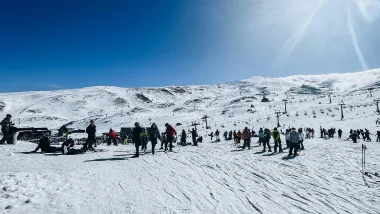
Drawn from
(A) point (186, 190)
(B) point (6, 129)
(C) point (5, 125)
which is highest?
(C) point (5, 125)

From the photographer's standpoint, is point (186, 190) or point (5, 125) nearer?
point (186, 190)

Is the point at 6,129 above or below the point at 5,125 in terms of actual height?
below

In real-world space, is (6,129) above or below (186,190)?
above

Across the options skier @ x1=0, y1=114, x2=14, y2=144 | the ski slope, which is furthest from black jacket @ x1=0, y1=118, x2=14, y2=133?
the ski slope

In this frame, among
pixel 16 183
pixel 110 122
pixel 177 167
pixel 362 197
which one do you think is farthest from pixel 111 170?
pixel 110 122

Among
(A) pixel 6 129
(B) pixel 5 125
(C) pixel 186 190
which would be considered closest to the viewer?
(C) pixel 186 190

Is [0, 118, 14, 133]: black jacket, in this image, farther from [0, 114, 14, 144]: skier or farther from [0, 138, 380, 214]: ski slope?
[0, 138, 380, 214]: ski slope

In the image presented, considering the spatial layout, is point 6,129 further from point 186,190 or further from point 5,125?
point 186,190

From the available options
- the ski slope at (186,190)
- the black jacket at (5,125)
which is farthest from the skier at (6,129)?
the ski slope at (186,190)

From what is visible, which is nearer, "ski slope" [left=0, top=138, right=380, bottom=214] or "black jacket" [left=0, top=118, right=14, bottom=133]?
"ski slope" [left=0, top=138, right=380, bottom=214]

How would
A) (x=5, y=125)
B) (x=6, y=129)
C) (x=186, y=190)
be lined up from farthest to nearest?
(x=6, y=129) < (x=5, y=125) < (x=186, y=190)

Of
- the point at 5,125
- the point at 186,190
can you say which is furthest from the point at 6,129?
the point at 186,190

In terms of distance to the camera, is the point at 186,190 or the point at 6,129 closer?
the point at 186,190

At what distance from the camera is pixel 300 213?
217 inches
